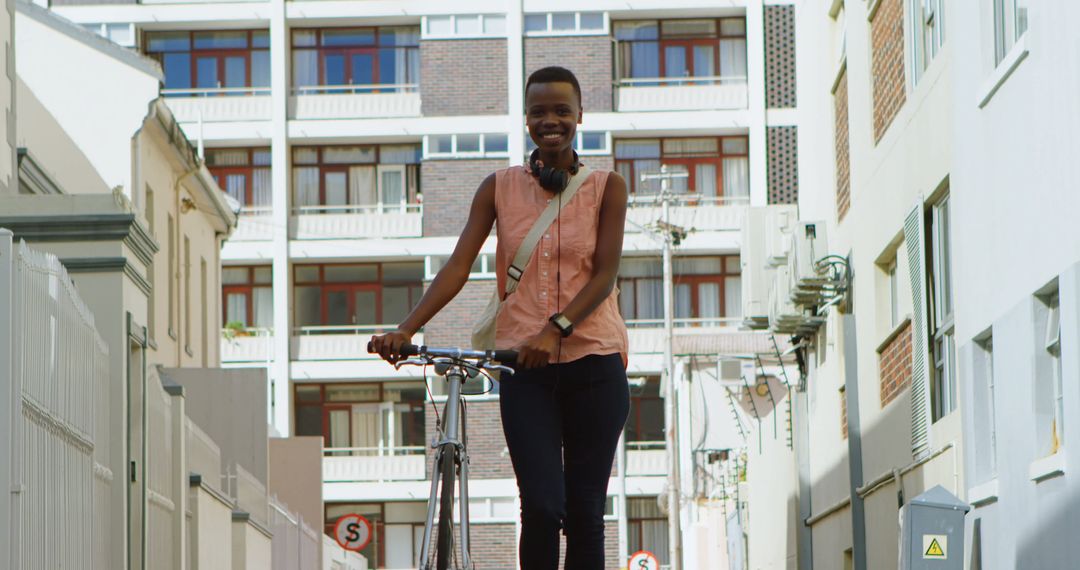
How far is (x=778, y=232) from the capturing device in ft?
81.1

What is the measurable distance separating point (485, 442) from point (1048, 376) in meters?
46.4

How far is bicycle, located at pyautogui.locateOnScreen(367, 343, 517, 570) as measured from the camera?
6355 millimetres

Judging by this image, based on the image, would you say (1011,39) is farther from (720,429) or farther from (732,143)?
(732,143)

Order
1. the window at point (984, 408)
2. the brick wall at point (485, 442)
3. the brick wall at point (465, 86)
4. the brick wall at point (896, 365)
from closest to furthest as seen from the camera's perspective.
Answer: the window at point (984, 408)
the brick wall at point (896, 365)
the brick wall at point (485, 442)
the brick wall at point (465, 86)

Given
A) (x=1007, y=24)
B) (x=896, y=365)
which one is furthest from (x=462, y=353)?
(x=896, y=365)

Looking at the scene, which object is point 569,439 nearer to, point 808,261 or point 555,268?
point 555,268

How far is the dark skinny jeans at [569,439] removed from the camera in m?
6.96

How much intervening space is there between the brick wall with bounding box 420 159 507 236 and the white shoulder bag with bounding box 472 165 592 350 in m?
50.2

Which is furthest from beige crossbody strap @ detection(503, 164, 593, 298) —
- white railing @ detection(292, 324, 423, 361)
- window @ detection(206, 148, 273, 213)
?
window @ detection(206, 148, 273, 213)

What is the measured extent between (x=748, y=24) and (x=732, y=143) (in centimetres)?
366

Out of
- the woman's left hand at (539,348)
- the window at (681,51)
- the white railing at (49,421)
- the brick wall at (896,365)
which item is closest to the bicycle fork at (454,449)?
the woman's left hand at (539,348)

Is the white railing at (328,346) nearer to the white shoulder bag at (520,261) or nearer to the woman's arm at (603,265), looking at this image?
the white shoulder bag at (520,261)

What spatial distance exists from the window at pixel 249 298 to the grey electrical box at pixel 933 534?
46031 millimetres

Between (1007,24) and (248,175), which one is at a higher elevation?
(248,175)
